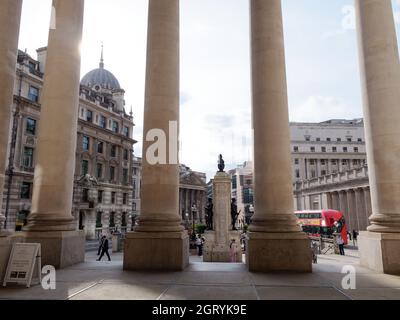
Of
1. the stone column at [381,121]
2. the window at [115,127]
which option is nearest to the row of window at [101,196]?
the window at [115,127]

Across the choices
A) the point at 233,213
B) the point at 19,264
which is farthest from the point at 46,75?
the point at 233,213

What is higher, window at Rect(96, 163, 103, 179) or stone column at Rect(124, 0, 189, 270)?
window at Rect(96, 163, 103, 179)

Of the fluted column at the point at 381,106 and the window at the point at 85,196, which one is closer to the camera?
the fluted column at the point at 381,106

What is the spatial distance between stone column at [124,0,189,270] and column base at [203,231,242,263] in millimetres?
22381

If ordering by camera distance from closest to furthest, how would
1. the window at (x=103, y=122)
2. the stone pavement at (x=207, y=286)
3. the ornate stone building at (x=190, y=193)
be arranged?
1. the stone pavement at (x=207, y=286)
2. the window at (x=103, y=122)
3. the ornate stone building at (x=190, y=193)

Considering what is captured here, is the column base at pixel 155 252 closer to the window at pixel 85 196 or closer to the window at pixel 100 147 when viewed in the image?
the window at pixel 85 196

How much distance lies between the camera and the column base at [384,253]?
1176 cm

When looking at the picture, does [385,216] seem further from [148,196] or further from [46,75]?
[46,75]

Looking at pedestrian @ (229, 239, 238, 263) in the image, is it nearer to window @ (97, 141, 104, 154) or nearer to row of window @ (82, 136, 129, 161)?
row of window @ (82, 136, 129, 161)

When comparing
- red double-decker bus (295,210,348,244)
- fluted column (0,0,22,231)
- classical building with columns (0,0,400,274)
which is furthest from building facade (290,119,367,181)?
fluted column (0,0,22,231)

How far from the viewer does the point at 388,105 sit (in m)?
13.1

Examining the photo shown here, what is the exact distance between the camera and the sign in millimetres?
9633

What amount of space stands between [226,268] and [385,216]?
6.75 meters
